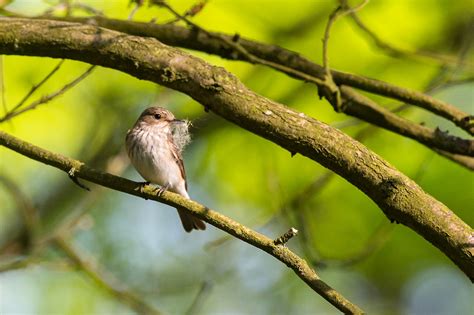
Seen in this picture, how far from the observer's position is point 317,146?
3734mm

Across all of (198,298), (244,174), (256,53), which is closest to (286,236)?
(256,53)

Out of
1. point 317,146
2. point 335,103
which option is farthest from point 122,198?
point 317,146

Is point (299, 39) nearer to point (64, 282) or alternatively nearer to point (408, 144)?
point (408, 144)

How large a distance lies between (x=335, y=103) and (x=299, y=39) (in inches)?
143

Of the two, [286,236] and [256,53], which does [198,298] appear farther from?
[286,236]

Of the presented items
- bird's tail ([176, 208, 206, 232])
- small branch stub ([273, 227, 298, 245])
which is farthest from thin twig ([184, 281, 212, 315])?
small branch stub ([273, 227, 298, 245])

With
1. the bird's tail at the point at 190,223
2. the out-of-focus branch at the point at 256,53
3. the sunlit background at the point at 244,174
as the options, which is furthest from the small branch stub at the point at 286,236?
the sunlit background at the point at 244,174

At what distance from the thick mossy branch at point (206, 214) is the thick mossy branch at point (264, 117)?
452 mm

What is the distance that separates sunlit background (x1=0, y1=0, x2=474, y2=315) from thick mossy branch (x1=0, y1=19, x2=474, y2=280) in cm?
300

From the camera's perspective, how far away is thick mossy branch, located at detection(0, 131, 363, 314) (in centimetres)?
362

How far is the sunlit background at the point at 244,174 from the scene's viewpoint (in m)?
7.88

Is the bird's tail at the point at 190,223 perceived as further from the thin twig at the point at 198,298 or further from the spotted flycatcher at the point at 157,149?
the thin twig at the point at 198,298

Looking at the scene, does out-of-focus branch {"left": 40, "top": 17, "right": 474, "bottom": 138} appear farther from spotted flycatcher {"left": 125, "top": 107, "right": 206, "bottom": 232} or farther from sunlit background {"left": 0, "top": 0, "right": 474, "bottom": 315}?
sunlit background {"left": 0, "top": 0, "right": 474, "bottom": 315}

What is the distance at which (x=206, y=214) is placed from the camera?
386 cm
